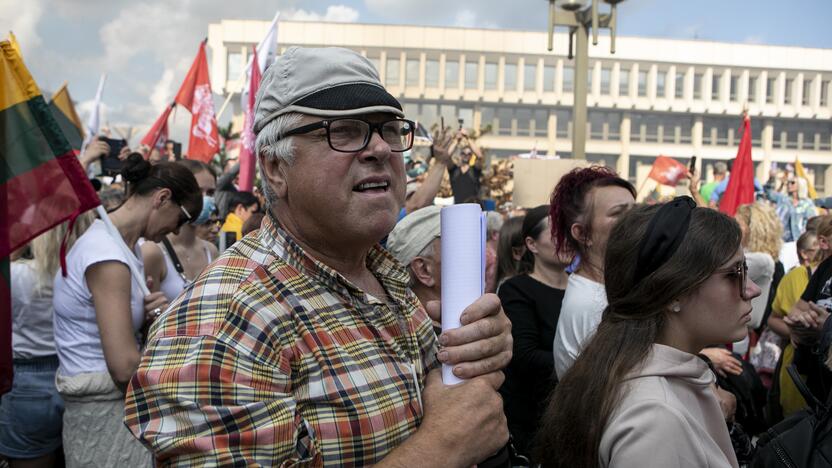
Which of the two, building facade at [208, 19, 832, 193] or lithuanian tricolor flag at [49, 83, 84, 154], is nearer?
lithuanian tricolor flag at [49, 83, 84, 154]

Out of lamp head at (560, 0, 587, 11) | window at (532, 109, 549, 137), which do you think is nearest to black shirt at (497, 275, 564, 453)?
lamp head at (560, 0, 587, 11)

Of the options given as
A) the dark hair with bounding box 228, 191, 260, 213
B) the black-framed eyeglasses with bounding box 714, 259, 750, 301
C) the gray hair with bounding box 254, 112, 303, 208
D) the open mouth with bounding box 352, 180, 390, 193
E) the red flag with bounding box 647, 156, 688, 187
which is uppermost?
the red flag with bounding box 647, 156, 688, 187

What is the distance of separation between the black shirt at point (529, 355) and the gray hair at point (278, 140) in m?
2.16

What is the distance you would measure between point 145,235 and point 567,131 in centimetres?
6570

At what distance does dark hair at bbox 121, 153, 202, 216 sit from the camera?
363 centimetres

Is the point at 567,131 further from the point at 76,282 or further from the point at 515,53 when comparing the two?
the point at 76,282

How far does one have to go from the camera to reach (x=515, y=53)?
221 feet

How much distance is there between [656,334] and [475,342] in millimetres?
953

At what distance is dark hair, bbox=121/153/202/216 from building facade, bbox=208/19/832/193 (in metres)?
61.1

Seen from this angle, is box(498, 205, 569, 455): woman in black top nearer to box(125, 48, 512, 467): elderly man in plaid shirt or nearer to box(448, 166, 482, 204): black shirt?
box(125, 48, 512, 467): elderly man in plaid shirt

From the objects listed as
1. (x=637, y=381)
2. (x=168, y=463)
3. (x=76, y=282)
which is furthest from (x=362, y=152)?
(x=76, y=282)

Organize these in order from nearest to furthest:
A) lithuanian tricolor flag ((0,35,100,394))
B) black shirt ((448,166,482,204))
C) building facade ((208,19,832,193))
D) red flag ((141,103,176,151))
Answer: lithuanian tricolor flag ((0,35,100,394))
black shirt ((448,166,482,204))
red flag ((141,103,176,151))
building facade ((208,19,832,193))

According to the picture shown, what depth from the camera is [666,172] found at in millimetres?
14297

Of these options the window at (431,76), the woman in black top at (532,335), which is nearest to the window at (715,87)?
the window at (431,76)
